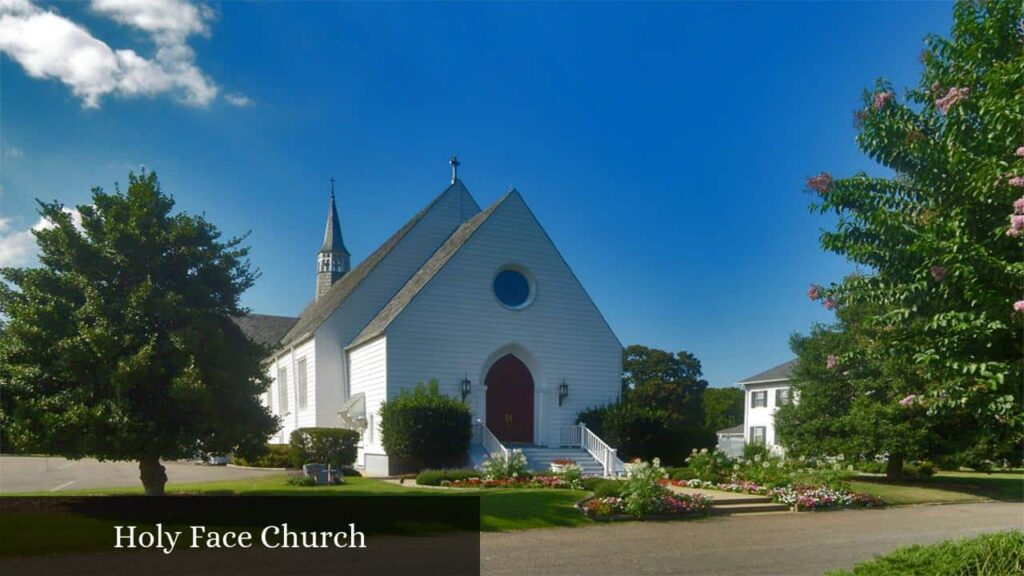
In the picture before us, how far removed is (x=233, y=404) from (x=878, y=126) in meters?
12.4

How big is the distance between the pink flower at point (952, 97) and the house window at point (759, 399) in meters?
50.5

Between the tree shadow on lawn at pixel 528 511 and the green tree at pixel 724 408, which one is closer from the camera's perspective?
the tree shadow on lawn at pixel 528 511

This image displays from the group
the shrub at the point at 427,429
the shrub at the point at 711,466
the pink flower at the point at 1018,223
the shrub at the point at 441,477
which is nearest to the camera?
the pink flower at the point at 1018,223

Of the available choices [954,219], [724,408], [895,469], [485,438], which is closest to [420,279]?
[485,438]

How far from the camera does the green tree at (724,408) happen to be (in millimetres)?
80375

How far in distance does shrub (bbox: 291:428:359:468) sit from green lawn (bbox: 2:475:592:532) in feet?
11.4

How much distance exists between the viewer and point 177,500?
12.5m

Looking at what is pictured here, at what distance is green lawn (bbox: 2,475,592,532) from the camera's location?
1346 cm

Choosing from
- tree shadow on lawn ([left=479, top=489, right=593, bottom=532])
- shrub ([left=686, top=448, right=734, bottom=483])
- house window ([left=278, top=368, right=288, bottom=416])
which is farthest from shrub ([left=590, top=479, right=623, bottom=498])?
house window ([left=278, top=368, right=288, bottom=416])

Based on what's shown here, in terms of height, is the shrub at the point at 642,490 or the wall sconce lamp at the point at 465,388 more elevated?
the wall sconce lamp at the point at 465,388

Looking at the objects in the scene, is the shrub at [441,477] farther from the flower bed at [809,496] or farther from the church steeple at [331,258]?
the church steeple at [331,258]

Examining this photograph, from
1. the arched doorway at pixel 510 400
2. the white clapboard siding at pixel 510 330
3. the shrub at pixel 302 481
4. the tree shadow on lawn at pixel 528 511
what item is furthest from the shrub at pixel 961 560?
the arched doorway at pixel 510 400

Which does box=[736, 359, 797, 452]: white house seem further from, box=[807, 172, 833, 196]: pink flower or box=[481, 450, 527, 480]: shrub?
box=[807, 172, 833, 196]: pink flower

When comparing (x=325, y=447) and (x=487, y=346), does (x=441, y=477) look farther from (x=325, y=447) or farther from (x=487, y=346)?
(x=487, y=346)
